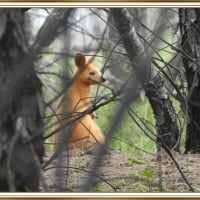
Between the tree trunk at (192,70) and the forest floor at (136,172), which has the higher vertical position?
the tree trunk at (192,70)

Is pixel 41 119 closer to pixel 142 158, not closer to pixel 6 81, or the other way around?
pixel 6 81

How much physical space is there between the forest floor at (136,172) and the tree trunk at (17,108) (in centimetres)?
51

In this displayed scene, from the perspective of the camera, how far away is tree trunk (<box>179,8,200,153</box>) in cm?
256

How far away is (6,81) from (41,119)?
11 cm

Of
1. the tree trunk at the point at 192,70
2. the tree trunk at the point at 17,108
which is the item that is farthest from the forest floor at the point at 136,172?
the tree trunk at the point at 17,108

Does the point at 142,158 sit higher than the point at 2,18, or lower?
lower

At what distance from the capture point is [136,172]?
6.91ft

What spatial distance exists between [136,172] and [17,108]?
1.05m

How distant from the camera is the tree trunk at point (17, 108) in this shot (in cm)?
111

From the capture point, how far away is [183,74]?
271 centimetres
